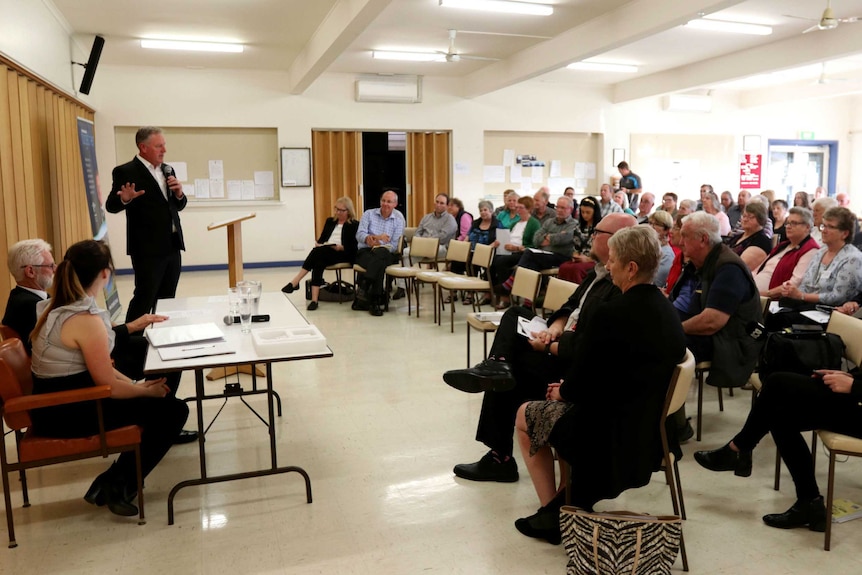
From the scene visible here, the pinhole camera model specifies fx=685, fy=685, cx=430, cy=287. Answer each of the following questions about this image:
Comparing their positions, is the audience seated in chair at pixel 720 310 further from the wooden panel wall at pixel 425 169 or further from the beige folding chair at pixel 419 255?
the wooden panel wall at pixel 425 169

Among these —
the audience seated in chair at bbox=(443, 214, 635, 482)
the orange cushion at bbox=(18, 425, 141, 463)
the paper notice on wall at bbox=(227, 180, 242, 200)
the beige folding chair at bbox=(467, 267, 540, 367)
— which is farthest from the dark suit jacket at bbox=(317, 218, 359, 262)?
the orange cushion at bbox=(18, 425, 141, 463)

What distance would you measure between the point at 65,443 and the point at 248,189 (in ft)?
28.6

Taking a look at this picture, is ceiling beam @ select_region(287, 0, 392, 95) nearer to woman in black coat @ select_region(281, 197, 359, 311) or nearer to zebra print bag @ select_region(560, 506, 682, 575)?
woman in black coat @ select_region(281, 197, 359, 311)

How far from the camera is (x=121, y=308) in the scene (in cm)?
738

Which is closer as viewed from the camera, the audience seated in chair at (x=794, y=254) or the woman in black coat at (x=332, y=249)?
the audience seated in chair at (x=794, y=254)

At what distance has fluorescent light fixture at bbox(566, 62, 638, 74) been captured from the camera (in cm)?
1031

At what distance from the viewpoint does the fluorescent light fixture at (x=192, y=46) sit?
28.7 feet

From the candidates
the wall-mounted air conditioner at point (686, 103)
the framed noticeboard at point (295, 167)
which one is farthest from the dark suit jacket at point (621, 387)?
the wall-mounted air conditioner at point (686, 103)

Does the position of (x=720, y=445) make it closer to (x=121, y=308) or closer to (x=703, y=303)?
(x=703, y=303)

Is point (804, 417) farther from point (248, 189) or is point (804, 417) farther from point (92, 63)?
point (248, 189)

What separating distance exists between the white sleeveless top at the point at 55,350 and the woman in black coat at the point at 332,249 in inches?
192

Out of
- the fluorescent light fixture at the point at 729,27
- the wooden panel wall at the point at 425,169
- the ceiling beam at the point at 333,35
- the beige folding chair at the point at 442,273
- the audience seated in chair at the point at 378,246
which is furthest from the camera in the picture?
the wooden panel wall at the point at 425,169

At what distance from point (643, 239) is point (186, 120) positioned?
9378 mm

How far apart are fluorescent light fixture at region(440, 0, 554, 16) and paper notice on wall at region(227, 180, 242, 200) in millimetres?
5091
